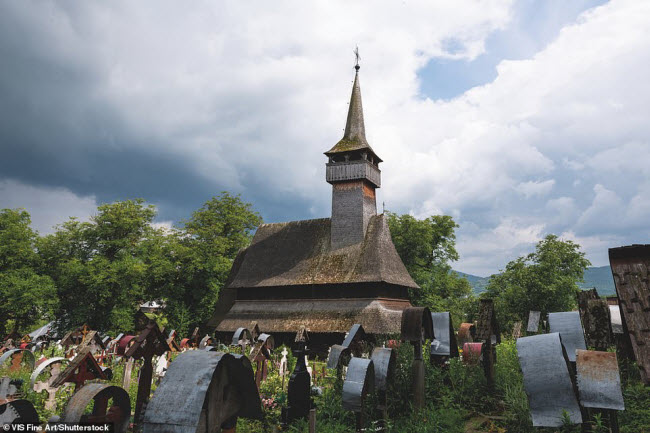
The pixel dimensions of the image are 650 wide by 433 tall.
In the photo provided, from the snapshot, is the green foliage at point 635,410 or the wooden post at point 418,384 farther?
→ the wooden post at point 418,384

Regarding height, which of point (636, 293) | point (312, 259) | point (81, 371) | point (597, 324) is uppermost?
point (312, 259)

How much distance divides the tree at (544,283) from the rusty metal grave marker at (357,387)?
28.0 m

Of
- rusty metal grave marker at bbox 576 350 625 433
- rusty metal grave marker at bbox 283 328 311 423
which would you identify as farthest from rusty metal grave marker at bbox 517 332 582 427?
rusty metal grave marker at bbox 283 328 311 423

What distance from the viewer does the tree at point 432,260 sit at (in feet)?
107

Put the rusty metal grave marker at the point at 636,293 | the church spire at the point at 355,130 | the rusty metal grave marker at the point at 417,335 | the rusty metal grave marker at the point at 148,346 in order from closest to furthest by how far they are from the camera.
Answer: the rusty metal grave marker at the point at 636,293
the rusty metal grave marker at the point at 148,346
the rusty metal grave marker at the point at 417,335
the church spire at the point at 355,130

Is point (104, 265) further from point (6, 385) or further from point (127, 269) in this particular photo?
point (6, 385)

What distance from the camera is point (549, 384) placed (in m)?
4.05

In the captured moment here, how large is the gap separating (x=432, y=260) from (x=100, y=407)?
35285mm

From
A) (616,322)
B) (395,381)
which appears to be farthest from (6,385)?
(616,322)

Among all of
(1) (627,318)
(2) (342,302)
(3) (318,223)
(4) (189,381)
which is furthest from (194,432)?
(3) (318,223)

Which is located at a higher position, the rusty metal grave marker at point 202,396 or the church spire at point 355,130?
the church spire at point 355,130

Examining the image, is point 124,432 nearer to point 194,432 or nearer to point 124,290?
point 194,432

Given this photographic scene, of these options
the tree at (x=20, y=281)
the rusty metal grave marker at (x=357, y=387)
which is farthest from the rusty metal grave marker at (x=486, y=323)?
the tree at (x=20, y=281)

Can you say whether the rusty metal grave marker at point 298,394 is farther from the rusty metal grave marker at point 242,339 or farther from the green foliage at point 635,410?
the rusty metal grave marker at point 242,339
